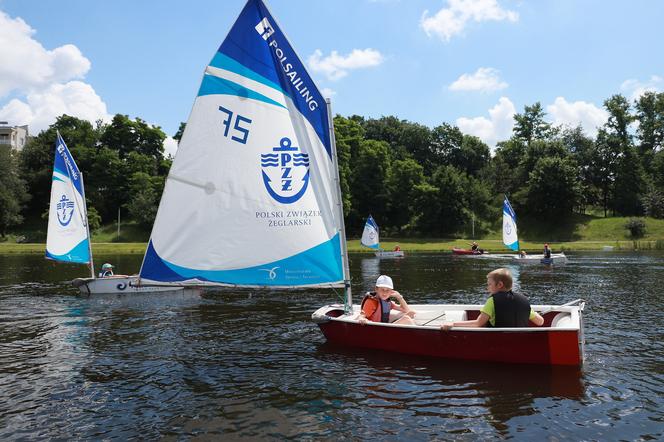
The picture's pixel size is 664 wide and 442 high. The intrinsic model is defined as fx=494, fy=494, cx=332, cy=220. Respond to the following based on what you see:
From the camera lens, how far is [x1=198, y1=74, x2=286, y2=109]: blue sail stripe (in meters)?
12.9

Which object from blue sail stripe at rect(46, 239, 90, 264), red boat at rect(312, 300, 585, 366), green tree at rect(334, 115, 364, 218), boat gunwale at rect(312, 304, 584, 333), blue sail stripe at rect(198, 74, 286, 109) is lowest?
red boat at rect(312, 300, 585, 366)

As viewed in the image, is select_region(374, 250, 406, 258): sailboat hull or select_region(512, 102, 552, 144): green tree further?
select_region(512, 102, 552, 144): green tree

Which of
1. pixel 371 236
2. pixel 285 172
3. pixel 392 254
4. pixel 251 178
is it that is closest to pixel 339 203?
pixel 285 172

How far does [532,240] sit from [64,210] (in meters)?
78.5

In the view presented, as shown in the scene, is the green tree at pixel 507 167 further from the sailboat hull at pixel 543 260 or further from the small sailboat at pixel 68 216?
the small sailboat at pixel 68 216

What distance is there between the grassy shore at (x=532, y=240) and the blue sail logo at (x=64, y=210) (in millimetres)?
39863

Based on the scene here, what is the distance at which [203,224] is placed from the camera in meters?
13.0

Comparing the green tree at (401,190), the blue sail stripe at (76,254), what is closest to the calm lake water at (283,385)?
the blue sail stripe at (76,254)

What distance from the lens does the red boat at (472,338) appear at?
12.6 metres

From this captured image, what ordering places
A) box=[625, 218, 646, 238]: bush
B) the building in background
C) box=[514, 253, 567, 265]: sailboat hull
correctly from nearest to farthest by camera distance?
1. box=[514, 253, 567, 265]: sailboat hull
2. box=[625, 218, 646, 238]: bush
3. the building in background

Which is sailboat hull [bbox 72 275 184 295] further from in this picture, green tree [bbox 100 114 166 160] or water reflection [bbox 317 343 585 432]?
green tree [bbox 100 114 166 160]

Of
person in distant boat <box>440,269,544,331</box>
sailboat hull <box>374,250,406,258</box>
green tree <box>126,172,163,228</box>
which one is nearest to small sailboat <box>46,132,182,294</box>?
person in distant boat <box>440,269,544,331</box>

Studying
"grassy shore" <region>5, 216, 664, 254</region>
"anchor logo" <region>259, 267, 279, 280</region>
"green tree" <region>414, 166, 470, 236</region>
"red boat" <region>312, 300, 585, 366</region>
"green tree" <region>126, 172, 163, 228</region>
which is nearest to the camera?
"red boat" <region>312, 300, 585, 366</region>

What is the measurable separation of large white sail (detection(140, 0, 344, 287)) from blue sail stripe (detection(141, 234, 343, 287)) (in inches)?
1.1
